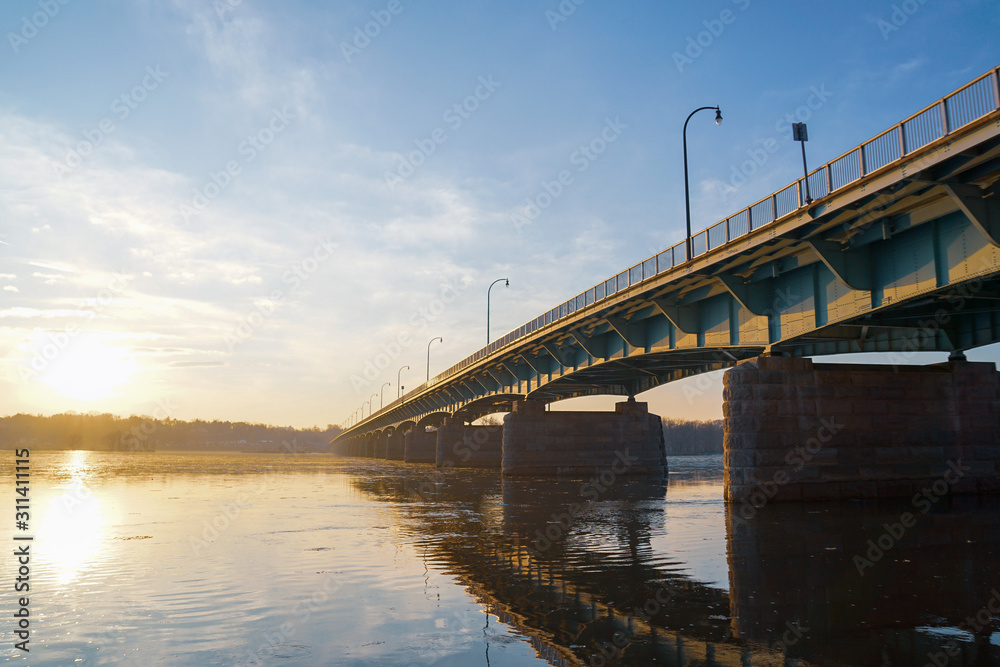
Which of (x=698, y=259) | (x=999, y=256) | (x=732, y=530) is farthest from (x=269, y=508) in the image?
(x=999, y=256)

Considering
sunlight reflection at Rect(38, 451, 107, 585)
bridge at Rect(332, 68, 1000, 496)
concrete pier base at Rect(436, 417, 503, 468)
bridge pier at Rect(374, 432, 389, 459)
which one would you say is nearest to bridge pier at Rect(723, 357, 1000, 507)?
bridge at Rect(332, 68, 1000, 496)

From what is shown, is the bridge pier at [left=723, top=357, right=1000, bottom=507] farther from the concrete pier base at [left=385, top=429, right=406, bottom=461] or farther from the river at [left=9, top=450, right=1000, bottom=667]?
the concrete pier base at [left=385, top=429, right=406, bottom=461]

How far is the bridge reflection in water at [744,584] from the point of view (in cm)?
785

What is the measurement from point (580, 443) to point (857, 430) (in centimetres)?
3053

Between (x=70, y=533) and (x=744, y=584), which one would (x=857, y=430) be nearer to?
(x=744, y=584)

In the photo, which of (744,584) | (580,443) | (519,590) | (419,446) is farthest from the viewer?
(419,446)

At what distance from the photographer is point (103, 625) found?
8.93 metres

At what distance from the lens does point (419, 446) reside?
110188 mm

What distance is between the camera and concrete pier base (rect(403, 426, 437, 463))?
358ft

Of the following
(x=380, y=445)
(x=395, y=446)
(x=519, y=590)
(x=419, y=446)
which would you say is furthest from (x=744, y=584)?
(x=380, y=445)

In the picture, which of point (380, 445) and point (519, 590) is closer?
point (519, 590)

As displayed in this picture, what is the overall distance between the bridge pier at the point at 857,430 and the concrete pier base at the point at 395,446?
110 metres

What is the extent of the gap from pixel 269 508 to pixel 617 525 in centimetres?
1462

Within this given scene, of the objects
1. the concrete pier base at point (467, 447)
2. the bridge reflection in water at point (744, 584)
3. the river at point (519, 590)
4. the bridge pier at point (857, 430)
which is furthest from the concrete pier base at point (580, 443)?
the river at point (519, 590)
